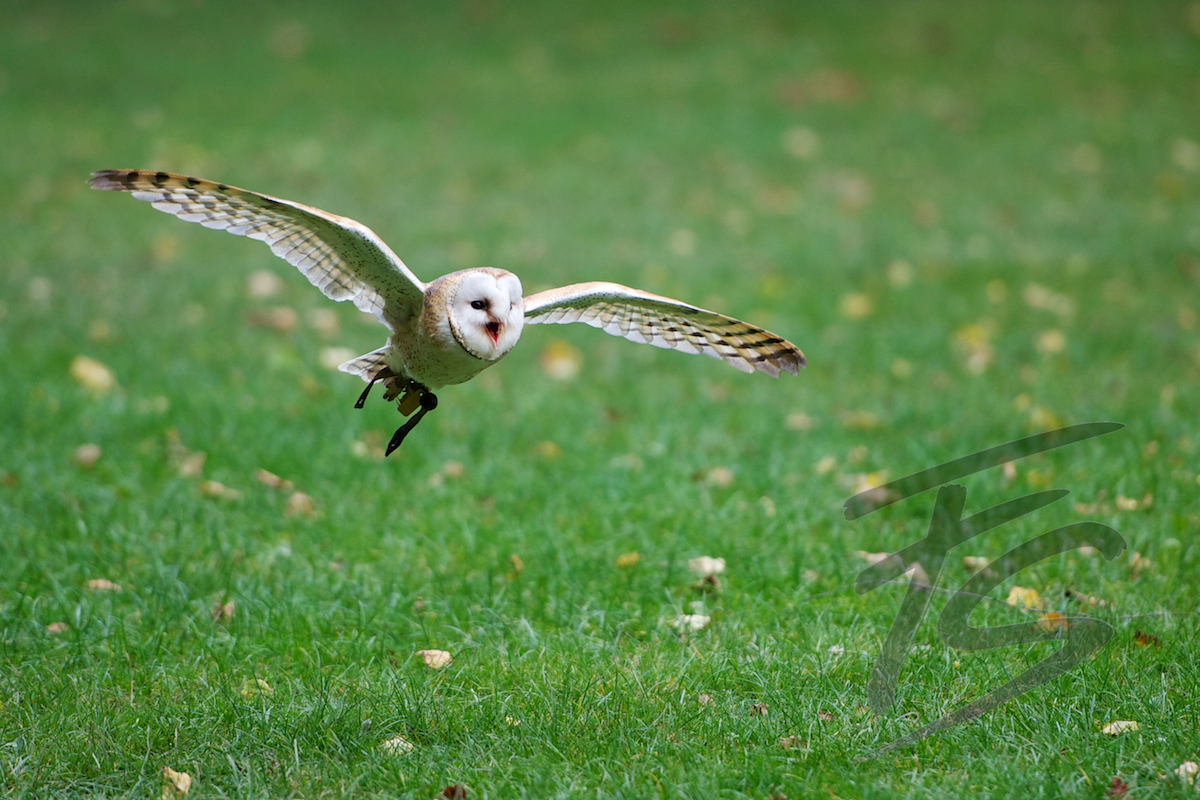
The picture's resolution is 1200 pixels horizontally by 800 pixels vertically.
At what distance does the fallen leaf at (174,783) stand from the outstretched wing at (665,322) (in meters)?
1.50

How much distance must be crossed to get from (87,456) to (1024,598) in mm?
4036

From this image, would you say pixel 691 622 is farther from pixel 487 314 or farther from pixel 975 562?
pixel 487 314

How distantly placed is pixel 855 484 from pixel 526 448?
1.62 meters

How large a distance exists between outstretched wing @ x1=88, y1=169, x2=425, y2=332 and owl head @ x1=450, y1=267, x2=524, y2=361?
10.2 inches

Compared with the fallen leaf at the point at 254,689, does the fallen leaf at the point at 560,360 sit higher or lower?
higher

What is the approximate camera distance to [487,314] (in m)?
2.54

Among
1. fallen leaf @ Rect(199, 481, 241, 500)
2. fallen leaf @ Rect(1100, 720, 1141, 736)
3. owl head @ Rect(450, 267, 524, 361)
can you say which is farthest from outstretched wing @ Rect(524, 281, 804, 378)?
fallen leaf @ Rect(199, 481, 241, 500)

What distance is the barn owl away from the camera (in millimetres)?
2564

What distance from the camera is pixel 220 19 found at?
46.3 feet

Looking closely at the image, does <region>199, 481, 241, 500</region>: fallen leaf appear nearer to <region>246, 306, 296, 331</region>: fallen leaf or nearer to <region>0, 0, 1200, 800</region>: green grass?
<region>0, 0, 1200, 800</region>: green grass

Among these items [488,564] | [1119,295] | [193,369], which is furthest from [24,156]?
[1119,295]

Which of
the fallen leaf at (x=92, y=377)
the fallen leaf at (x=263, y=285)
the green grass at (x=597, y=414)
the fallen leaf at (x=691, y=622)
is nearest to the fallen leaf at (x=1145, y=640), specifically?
the green grass at (x=597, y=414)

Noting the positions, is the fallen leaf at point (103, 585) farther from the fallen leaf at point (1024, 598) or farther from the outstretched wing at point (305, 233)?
the fallen leaf at point (1024, 598)

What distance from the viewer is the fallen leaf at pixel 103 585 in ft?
13.1
